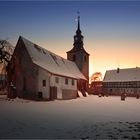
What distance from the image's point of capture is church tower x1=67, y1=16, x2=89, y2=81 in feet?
199

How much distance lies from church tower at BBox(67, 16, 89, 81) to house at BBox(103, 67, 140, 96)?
734 inches

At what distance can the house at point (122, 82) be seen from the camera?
73.1m

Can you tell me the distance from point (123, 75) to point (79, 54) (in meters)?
23.9

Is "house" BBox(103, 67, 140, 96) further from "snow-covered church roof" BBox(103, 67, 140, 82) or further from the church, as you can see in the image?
the church

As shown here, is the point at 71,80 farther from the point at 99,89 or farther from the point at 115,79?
the point at 99,89

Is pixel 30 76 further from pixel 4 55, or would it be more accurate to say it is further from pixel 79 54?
pixel 79 54

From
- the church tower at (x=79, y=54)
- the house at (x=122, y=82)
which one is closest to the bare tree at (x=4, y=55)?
the church tower at (x=79, y=54)

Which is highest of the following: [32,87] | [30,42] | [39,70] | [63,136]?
[30,42]

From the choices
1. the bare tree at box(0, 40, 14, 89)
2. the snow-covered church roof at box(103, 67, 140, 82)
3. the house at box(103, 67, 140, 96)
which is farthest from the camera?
the snow-covered church roof at box(103, 67, 140, 82)

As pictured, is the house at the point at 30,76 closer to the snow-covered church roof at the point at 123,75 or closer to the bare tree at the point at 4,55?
the bare tree at the point at 4,55

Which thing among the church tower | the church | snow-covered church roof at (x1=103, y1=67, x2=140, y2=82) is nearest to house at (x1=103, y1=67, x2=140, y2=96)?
snow-covered church roof at (x1=103, y1=67, x2=140, y2=82)

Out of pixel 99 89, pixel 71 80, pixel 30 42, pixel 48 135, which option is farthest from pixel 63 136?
pixel 99 89

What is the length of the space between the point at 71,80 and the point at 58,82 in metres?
7.58

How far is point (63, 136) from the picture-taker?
9.62m
